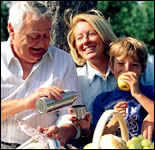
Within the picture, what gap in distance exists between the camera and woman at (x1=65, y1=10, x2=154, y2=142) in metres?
2.98

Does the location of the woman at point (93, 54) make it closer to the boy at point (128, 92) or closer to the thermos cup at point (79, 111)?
the boy at point (128, 92)

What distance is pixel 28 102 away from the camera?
238cm

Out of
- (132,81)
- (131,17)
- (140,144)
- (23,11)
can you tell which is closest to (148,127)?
(132,81)

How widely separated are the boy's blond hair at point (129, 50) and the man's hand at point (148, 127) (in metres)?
0.45

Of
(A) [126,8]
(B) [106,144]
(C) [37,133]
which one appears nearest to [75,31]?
(C) [37,133]

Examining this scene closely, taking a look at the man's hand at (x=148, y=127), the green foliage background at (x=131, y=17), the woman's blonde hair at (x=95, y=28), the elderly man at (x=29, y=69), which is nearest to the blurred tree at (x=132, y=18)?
the green foliage background at (x=131, y=17)

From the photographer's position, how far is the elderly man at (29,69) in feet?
8.61

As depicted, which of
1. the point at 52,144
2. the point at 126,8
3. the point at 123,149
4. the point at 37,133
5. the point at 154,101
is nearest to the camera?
the point at 123,149

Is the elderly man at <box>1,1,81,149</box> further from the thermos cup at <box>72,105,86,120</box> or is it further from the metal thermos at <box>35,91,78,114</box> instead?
the metal thermos at <box>35,91,78,114</box>

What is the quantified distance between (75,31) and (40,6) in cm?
50

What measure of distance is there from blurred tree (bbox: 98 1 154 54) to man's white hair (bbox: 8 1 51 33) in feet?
68.1

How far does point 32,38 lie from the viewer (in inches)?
105

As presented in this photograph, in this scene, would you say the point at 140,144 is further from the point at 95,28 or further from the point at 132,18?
the point at 132,18

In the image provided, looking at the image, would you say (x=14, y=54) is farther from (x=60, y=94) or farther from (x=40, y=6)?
(x=60, y=94)
